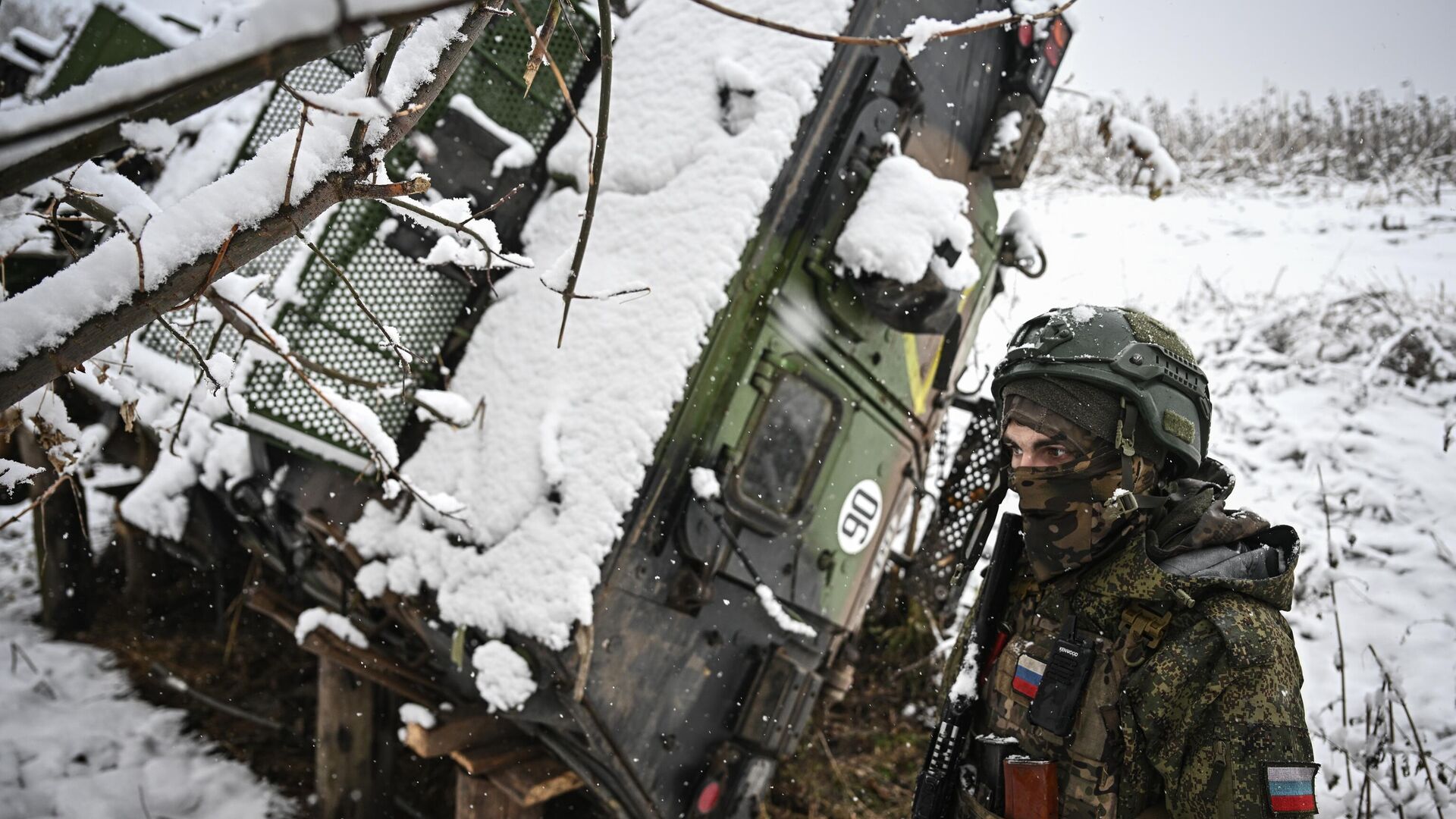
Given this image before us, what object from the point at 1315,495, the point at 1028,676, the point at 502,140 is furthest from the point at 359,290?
the point at 1315,495

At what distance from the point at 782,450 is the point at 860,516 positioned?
679mm

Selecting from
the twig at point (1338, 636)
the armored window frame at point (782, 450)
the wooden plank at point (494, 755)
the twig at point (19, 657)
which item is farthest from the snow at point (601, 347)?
the twig at point (19, 657)

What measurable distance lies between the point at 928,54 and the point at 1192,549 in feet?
8.08

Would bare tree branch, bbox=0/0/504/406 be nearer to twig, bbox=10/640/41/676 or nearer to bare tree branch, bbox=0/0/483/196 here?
bare tree branch, bbox=0/0/483/196

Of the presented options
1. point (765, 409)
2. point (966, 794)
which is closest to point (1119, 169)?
point (765, 409)

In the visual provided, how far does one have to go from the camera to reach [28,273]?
12.5 feet

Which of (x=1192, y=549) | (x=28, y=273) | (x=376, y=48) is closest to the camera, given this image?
(x=376, y=48)

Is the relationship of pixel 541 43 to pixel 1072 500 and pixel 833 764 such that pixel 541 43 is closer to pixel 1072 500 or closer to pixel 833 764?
pixel 1072 500

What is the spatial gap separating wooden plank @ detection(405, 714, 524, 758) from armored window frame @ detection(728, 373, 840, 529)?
55.4 inches

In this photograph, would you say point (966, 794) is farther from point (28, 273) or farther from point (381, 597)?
point (28, 273)

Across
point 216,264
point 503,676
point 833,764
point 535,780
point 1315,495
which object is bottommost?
point 535,780

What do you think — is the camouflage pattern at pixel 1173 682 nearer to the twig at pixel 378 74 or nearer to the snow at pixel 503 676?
the snow at pixel 503 676

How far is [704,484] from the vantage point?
2643 mm

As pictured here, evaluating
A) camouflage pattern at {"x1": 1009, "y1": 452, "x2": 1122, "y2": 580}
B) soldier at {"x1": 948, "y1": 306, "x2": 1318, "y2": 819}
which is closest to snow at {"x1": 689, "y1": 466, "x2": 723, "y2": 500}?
soldier at {"x1": 948, "y1": 306, "x2": 1318, "y2": 819}
